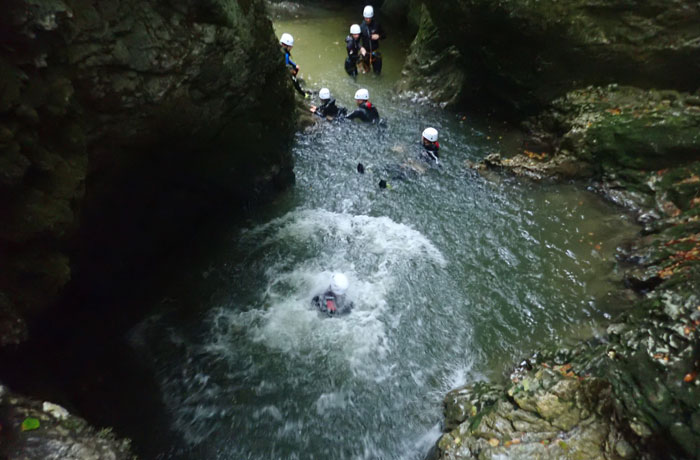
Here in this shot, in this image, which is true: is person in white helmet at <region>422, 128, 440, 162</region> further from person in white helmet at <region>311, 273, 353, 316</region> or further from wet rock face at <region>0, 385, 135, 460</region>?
wet rock face at <region>0, 385, 135, 460</region>

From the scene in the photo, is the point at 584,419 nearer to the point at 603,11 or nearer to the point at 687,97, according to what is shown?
the point at 687,97

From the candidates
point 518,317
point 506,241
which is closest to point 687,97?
point 506,241

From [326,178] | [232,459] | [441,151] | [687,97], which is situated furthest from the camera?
[441,151]

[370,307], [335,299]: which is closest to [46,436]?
[335,299]

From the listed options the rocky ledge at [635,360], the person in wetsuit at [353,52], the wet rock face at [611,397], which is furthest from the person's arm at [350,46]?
the wet rock face at [611,397]

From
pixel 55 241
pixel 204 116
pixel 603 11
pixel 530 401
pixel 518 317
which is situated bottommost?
pixel 518 317

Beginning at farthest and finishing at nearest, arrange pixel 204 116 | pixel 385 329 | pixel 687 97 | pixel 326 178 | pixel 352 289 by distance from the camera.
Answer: pixel 326 178 → pixel 687 97 → pixel 352 289 → pixel 385 329 → pixel 204 116

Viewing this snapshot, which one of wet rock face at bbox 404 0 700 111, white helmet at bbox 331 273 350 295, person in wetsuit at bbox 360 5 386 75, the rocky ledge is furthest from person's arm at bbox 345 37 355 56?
white helmet at bbox 331 273 350 295
